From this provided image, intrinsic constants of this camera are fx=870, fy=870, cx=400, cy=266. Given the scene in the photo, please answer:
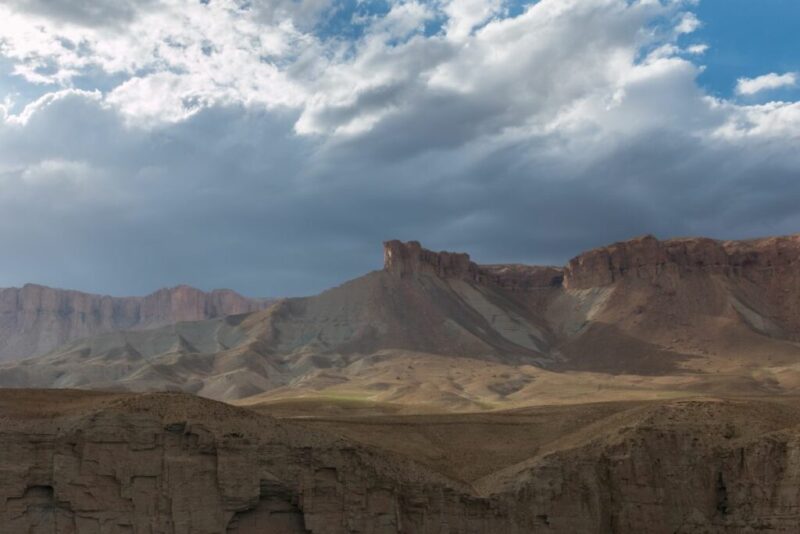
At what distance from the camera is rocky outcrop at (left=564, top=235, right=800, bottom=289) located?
154m

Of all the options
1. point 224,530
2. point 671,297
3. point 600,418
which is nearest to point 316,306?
point 671,297

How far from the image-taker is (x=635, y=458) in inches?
1280

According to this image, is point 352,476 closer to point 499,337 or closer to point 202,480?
point 202,480

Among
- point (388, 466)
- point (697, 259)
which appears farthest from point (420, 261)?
A: point (388, 466)

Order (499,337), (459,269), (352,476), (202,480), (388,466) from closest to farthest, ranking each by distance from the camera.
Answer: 1. (202,480)
2. (352,476)
3. (388,466)
4. (499,337)
5. (459,269)

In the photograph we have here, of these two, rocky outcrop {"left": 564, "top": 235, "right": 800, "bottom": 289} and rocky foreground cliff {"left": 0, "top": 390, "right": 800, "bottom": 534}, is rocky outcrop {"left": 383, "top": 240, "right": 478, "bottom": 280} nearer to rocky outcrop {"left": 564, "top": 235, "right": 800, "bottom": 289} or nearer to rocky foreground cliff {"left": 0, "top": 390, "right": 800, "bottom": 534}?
rocky outcrop {"left": 564, "top": 235, "right": 800, "bottom": 289}

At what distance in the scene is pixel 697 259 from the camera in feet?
507

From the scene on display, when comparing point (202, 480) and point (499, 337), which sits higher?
point (499, 337)

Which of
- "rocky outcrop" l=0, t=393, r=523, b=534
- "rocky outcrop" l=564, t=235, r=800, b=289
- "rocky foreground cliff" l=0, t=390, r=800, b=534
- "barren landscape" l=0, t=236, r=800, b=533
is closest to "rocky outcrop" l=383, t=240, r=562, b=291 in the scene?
"rocky outcrop" l=564, t=235, r=800, b=289

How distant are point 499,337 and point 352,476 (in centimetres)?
11941

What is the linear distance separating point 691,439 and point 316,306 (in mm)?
123714

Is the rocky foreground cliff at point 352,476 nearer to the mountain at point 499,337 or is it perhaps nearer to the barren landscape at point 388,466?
the barren landscape at point 388,466

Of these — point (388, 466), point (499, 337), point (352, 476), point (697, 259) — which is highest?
A: point (697, 259)

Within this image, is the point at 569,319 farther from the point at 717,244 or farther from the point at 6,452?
the point at 6,452
